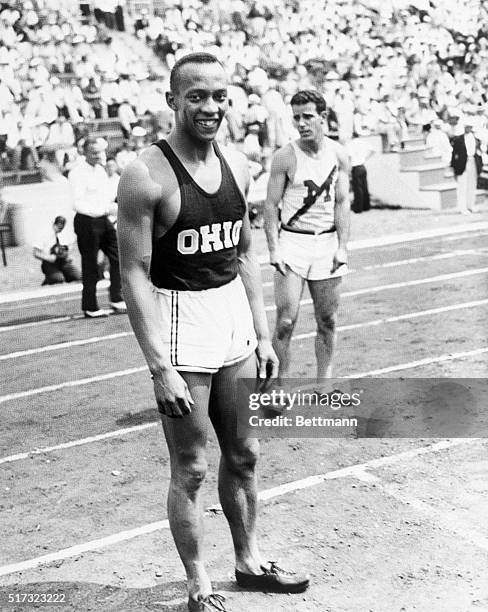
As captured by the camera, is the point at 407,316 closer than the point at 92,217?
Yes

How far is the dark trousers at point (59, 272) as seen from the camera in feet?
41.6

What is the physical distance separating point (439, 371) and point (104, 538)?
3469mm

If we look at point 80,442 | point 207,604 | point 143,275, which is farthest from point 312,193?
point 207,604

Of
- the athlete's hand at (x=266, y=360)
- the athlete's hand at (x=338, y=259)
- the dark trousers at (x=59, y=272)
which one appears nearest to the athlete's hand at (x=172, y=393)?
the athlete's hand at (x=266, y=360)

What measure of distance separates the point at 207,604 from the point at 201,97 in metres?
1.86

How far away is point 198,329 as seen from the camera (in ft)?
11.5

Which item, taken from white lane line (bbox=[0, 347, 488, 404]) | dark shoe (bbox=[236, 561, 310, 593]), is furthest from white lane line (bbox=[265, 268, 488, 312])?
dark shoe (bbox=[236, 561, 310, 593])

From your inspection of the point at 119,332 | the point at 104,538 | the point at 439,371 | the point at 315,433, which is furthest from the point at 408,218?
the point at 104,538

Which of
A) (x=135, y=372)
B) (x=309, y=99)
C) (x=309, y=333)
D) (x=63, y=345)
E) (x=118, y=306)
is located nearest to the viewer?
(x=309, y=99)

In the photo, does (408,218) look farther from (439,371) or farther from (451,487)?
(451,487)

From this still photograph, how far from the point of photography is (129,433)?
235 inches

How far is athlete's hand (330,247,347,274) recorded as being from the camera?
6004 millimetres

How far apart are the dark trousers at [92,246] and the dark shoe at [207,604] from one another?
22.1ft

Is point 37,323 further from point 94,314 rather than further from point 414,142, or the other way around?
point 414,142
